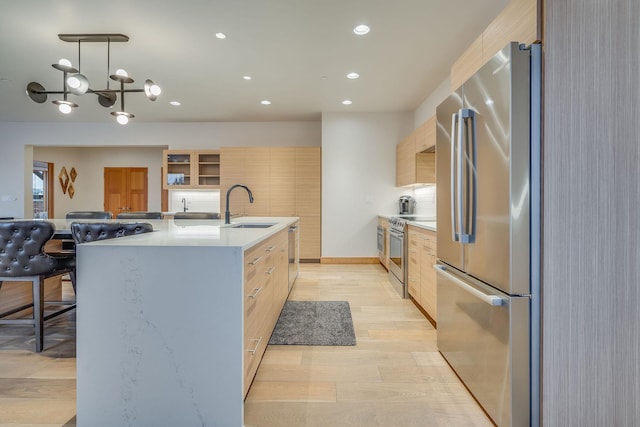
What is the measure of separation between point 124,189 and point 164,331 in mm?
8910

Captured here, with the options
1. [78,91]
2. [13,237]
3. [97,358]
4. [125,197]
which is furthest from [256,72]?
[125,197]

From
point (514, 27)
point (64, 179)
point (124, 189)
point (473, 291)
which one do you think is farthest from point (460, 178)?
point (64, 179)

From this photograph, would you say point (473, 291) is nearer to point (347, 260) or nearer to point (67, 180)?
point (347, 260)

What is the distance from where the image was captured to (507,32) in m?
1.65

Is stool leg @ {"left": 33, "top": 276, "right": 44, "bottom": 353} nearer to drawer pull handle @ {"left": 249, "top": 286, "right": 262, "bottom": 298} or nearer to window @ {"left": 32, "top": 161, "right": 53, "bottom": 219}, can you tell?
drawer pull handle @ {"left": 249, "top": 286, "right": 262, "bottom": 298}

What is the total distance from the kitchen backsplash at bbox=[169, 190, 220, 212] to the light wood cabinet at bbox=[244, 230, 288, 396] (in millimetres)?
4735

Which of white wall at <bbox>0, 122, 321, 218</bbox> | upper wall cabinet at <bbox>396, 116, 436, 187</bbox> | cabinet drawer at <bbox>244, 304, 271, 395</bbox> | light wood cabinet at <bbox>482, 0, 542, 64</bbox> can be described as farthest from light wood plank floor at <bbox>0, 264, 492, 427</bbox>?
white wall at <bbox>0, 122, 321, 218</bbox>

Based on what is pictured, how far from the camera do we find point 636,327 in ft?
3.02

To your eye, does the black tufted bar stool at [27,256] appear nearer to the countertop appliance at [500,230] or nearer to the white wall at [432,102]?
the countertop appliance at [500,230]

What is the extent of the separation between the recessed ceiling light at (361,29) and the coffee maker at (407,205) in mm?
3031

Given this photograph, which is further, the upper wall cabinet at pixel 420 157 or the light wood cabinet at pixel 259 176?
the light wood cabinet at pixel 259 176

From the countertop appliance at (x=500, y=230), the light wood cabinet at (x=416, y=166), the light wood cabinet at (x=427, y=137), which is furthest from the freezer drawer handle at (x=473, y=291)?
the light wood cabinet at (x=416, y=166)

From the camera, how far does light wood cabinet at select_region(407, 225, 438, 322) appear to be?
280 cm

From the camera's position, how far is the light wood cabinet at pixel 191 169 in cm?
670
